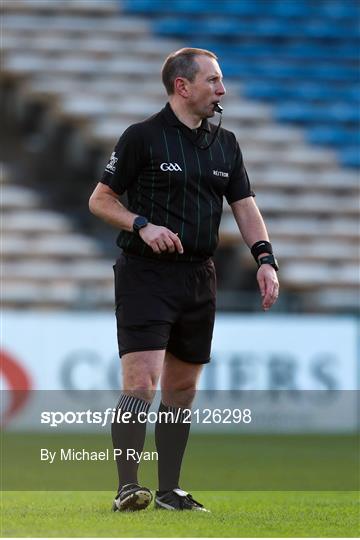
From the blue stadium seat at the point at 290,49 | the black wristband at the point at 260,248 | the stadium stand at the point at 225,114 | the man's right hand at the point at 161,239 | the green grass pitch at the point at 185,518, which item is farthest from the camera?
the blue stadium seat at the point at 290,49

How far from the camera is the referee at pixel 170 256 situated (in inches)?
207

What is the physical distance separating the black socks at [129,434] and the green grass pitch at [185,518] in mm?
159

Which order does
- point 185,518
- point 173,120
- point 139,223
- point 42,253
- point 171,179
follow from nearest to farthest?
point 185,518 < point 139,223 < point 171,179 < point 173,120 < point 42,253

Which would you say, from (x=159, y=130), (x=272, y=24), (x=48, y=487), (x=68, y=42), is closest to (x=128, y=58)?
(x=68, y=42)

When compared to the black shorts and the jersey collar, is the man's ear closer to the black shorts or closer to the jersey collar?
the jersey collar

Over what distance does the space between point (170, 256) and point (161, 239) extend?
0.91ft

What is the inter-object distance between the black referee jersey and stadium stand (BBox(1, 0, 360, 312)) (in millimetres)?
8309

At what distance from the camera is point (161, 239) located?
510cm

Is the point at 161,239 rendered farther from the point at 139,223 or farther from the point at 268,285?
the point at 268,285

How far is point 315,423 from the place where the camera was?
474 inches

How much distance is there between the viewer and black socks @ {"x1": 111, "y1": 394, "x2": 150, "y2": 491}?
17.1 feet

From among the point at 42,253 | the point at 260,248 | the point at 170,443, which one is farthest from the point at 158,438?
the point at 42,253

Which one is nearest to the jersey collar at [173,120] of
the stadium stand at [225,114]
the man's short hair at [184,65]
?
the man's short hair at [184,65]

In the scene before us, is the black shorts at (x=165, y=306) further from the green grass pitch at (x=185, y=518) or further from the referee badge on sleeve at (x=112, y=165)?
the green grass pitch at (x=185, y=518)
